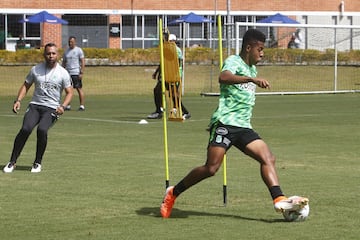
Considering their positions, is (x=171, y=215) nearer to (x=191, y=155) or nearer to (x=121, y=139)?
(x=191, y=155)

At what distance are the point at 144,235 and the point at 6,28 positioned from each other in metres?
46.6

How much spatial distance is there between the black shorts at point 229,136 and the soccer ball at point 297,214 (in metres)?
0.82

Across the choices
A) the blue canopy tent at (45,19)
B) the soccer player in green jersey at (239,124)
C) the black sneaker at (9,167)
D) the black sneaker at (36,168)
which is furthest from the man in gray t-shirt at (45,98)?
the blue canopy tent at (45,19)

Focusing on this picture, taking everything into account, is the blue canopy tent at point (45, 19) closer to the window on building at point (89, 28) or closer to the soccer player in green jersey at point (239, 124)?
the window on building at point (89, 28)

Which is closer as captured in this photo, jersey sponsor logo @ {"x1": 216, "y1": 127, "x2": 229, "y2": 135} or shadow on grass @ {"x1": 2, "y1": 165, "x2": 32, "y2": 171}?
jersey sponsor logo @ {"x1": 216, "y1": 127, "x2": 229, "y2": 135}

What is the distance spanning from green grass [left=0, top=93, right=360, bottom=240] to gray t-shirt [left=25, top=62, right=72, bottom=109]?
961 mm

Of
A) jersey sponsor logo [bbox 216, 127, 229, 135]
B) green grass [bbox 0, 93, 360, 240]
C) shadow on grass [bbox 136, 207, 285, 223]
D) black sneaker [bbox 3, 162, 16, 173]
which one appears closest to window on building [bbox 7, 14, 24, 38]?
green grass [bbox 0, 93, 360, 240]

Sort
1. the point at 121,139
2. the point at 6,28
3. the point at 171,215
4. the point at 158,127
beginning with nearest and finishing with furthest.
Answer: the point at 171,215
the point at 121,139
the point at 158,127
the point at 6,28

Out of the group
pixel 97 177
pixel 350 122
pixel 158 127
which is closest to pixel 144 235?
pixel 97 177

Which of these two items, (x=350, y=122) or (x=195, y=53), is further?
(x=195, y=53)

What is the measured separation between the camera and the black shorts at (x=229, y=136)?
10234mm

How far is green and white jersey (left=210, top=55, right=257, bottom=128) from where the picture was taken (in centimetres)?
1029

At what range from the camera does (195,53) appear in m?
46.6

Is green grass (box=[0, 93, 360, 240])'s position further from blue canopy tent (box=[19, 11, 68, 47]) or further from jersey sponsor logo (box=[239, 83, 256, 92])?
blue canopy tent (box=[19, 11, 68, 47])
